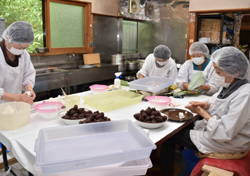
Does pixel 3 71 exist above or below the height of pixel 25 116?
above

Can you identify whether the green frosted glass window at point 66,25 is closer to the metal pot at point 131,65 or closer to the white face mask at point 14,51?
the metal pot at point 131,65

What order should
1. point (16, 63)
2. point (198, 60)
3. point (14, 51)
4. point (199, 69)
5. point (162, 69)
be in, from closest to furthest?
1. point (14, 51)
2. point (16, 63)
3. point (198, 60)
4. point (199, 69)
5. point (162, 69)

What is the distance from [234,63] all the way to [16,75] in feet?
7.72

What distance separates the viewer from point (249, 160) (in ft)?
6.03

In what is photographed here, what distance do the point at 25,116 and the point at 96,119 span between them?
648mm

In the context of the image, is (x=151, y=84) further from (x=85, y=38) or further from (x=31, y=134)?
(x=85, y=38)

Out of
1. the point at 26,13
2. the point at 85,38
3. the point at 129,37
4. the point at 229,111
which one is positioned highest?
the point at 26,13

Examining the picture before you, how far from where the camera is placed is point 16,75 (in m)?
2.53

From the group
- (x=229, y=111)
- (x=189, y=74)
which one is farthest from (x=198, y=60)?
(x=229, y=111)

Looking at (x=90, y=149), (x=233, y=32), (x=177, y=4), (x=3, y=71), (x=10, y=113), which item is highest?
(x=177, y=4)

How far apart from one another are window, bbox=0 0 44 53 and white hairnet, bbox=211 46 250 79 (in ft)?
12.0

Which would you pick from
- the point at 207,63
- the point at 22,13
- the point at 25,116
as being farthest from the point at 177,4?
the point at 25,116

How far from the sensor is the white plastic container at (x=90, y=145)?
1.09m

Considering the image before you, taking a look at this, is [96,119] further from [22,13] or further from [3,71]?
[22,13]
